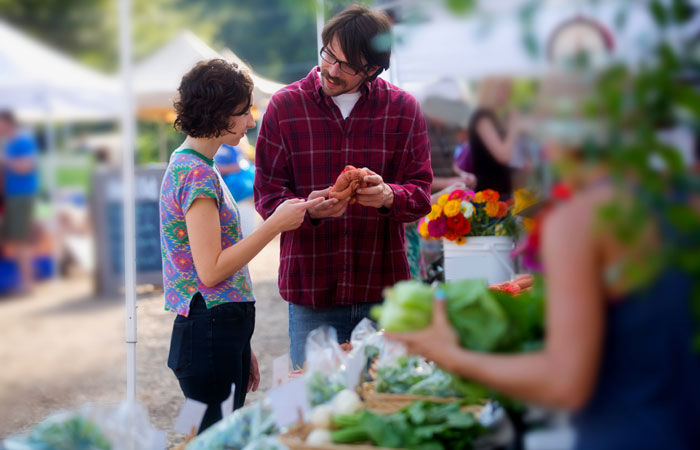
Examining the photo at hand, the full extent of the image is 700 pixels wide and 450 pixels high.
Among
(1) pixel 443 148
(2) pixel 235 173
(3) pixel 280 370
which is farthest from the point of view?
Result: (1) pixel 443 148

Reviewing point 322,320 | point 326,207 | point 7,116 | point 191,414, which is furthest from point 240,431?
point 7,116

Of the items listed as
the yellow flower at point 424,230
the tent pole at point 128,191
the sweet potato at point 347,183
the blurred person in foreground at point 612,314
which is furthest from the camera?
the yellow flower at point 424,230

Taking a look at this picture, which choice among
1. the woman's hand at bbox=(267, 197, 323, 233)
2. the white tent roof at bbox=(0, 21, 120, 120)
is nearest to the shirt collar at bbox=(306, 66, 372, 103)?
the woman's hand at bbox=(267, 197, 323, 233)

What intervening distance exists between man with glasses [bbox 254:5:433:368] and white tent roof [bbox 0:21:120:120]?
5.26 m

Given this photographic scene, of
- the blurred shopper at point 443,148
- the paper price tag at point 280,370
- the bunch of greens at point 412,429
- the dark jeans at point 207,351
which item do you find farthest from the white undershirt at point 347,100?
the blurred shopper at point 443,148

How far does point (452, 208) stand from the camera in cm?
339

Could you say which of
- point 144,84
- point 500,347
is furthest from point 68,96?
point 500,347

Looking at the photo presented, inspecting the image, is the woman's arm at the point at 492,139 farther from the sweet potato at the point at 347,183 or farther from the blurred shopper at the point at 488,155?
the sweet potato at the point at 347,183

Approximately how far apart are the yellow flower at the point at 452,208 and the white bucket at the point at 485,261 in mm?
129

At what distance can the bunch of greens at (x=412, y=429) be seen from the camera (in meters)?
1.51

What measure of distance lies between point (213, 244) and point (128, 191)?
90cm

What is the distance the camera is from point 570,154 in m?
1.14

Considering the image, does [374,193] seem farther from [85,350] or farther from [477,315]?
[85,350]

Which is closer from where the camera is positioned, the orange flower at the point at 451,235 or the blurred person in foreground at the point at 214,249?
the blurred person in foreground at the point at 214,249
